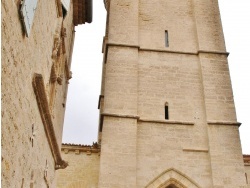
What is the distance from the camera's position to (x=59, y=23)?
693 centimetres

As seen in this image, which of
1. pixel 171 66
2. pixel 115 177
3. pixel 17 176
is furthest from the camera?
pixel 171 66

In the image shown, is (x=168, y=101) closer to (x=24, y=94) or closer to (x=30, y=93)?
(x=30, y=93)

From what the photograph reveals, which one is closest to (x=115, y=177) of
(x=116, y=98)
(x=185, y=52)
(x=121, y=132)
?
(x=121, y=132)

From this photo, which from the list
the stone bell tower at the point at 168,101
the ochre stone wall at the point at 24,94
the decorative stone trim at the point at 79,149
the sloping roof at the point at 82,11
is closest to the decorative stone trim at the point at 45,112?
the ochre stone wall at the point at 24,94

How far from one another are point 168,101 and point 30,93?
6911 millimetres

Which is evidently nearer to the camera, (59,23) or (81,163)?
(59,23)

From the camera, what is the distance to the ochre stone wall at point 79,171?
10.4 metres

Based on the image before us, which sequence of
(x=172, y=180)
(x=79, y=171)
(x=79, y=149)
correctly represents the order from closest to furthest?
(x=172, y=180) < (x=79, y=171) < (x=79, y=149)

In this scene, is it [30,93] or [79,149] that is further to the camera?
[79,149]

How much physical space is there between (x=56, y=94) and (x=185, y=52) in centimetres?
611

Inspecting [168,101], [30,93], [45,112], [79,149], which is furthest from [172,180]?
[30,93]

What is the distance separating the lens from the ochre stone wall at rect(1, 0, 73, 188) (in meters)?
3.59

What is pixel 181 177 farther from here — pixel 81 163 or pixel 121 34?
pixel 121 34

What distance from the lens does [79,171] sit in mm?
10500
